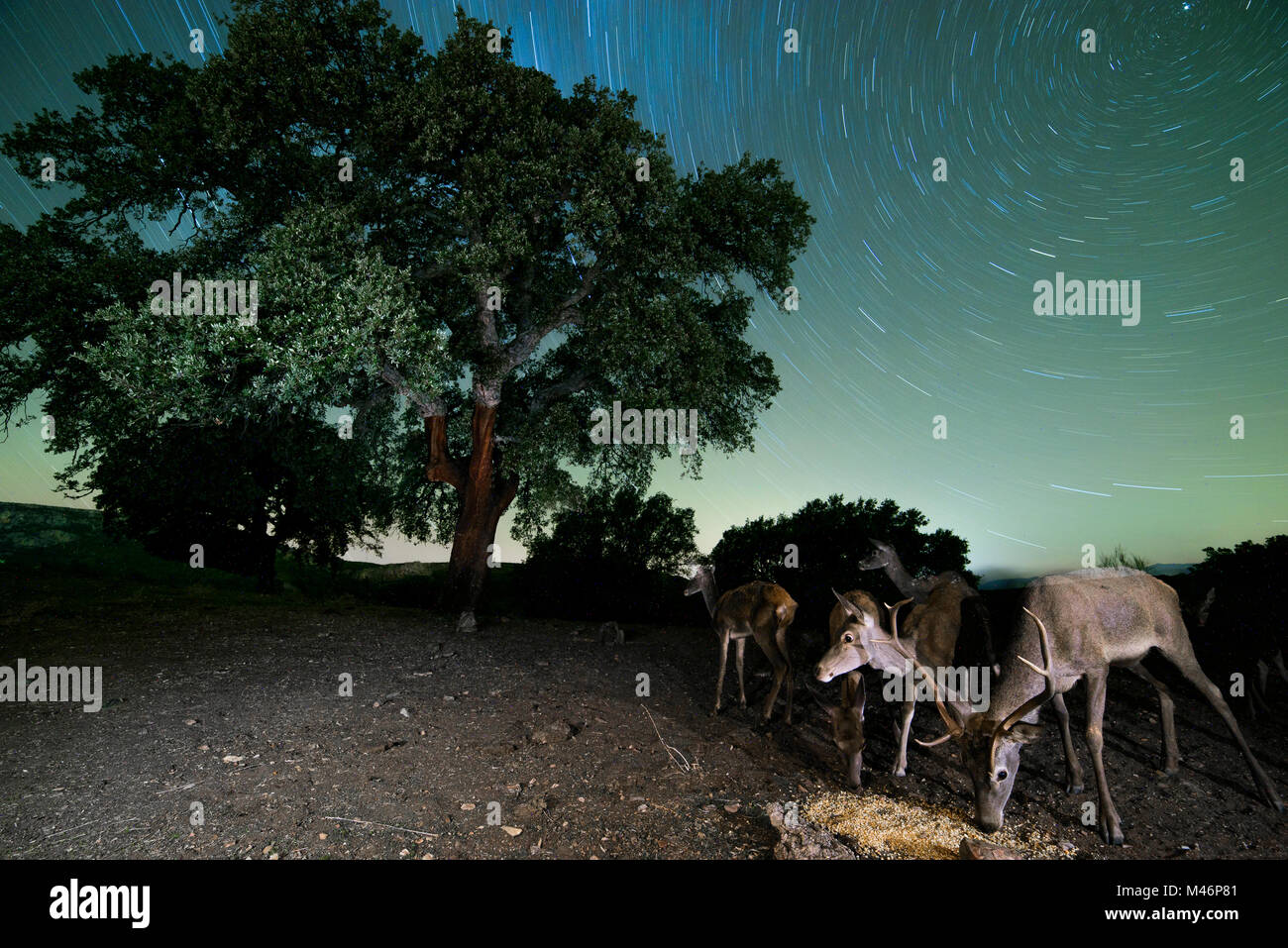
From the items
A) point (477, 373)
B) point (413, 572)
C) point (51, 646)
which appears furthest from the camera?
point (413, 572)

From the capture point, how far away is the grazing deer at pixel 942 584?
883cm

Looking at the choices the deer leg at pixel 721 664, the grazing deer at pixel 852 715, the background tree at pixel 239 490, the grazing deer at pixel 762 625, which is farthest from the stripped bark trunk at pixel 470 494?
the grazing deer at pixel 852 715

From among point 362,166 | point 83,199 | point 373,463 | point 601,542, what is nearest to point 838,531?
point 601,542

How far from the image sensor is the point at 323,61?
15078 millimetres

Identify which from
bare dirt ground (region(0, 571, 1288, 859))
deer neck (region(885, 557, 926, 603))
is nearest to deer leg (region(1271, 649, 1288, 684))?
bare dirt ground (region(0, 571, 1288, 859))

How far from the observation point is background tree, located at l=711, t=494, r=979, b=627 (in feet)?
59.2

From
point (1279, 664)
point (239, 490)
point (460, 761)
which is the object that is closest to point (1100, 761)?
point (1279, 664)

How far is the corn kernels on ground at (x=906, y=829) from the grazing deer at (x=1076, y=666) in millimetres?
317

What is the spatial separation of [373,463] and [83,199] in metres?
9.40

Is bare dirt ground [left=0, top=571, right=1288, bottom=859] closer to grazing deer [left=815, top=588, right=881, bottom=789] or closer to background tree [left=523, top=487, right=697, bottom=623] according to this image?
grazing deer [left=815, top=588, right=881, bottom=789]

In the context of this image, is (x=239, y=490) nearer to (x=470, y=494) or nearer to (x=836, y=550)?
(x=470, y=494)

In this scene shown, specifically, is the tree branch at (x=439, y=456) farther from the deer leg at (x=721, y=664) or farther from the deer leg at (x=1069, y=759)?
the deer leg at (x=1069, y=759)

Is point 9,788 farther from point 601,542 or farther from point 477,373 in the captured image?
point 601,542

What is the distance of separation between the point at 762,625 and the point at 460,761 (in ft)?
16.2
